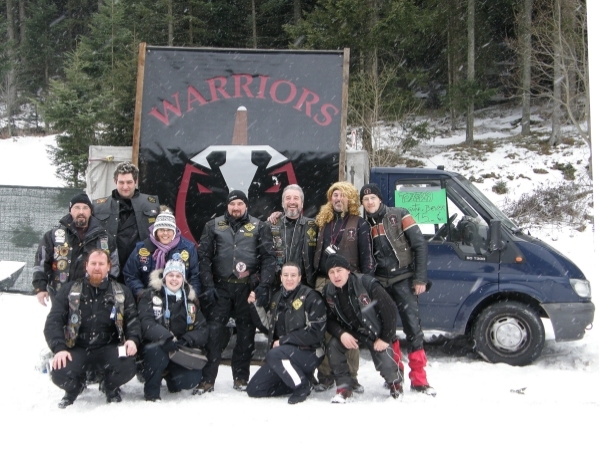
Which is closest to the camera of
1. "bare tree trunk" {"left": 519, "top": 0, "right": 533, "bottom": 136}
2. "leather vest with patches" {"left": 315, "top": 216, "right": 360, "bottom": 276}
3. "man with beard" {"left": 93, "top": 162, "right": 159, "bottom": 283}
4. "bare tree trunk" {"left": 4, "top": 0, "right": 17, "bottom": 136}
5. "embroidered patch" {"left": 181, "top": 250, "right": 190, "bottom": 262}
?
"embroidered patch" {"left": 181, "top": 250, "right": 190, "bottom": 262}

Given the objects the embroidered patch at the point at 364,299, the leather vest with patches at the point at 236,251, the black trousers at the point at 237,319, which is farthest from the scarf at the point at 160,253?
the embroidered patch at the point at 364,299

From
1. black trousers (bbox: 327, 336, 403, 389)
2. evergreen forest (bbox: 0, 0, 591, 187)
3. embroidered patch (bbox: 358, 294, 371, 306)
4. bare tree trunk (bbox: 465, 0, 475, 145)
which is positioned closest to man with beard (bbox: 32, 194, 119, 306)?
black trousers (bbox: 327, 336, 403, 389)

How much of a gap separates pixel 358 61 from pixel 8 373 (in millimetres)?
18723

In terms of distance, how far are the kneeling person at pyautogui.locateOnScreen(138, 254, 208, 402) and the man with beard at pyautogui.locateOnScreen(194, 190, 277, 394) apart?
0.68ft

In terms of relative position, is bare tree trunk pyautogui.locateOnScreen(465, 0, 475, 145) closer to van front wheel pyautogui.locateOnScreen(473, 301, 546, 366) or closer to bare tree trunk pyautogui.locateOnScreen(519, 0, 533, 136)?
bare tree trunk pyautogui.locateOnScreen(519, 0, 533, 136)

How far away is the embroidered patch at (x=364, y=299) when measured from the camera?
4.87m

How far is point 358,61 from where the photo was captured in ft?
72.6

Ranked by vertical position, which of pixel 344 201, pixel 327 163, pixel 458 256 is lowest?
pixel 458 256

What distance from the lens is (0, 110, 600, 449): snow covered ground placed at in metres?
3.93

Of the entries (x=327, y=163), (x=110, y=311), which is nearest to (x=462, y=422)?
(x=110, y=311)

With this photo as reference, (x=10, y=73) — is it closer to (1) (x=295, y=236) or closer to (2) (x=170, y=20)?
(2) (x=170, y=20)

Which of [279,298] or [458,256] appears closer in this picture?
[279,298]

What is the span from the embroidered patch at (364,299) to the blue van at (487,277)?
4.84ft

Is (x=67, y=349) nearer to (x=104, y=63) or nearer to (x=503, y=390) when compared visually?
(x=503, y=390)
